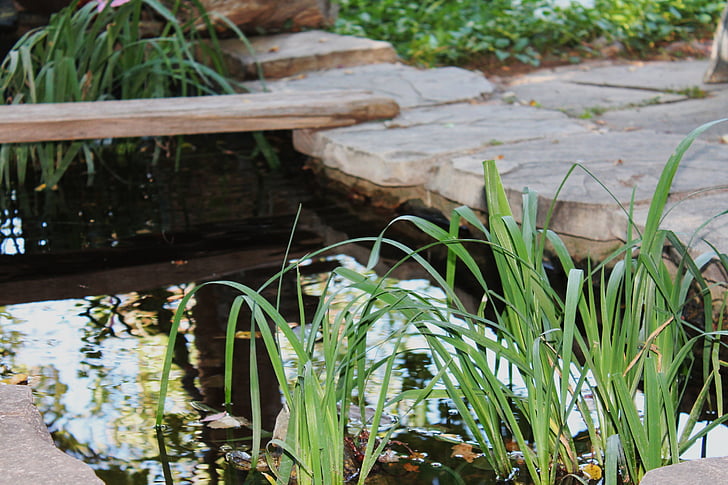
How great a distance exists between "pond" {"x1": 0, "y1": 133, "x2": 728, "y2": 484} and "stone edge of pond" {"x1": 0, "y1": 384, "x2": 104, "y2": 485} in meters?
0.27

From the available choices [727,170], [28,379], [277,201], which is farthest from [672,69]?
[28,379]

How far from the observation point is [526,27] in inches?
235

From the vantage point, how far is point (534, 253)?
1767mm

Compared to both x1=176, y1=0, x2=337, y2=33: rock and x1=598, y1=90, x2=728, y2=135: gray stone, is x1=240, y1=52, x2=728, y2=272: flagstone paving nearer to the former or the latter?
x1=598, y1=90, x2=728, y2=135: gray stone

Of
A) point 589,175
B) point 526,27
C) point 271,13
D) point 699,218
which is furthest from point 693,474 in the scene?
point 526,27

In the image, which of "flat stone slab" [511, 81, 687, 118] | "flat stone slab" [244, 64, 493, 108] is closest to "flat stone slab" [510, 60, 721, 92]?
"flat stone slab" [511, 81, 687, 118]

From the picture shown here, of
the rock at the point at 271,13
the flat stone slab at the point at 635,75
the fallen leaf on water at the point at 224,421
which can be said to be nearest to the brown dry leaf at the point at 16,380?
the fallen leaf on water at the point at 224,421

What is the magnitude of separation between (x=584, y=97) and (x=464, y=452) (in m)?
3.09

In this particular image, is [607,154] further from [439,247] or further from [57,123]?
[57,123]

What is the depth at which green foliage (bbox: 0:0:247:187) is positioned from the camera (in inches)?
153

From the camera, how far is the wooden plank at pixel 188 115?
11.2 ft

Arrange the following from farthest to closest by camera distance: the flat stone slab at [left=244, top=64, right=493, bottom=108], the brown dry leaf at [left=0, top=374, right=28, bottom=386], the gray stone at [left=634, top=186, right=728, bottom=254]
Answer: the flat stone slab at [left=244, top=64, right=493, bottom=108] < the gray stone at [left=634, top=186, right=728, bottom=254] < the brown dry leaf at [left=0, top=374, right=28, bottom=386]

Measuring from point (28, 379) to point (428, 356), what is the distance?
3.44ft

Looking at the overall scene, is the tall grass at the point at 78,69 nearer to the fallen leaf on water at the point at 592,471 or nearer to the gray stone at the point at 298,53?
the gray stone at the point at 298,53
